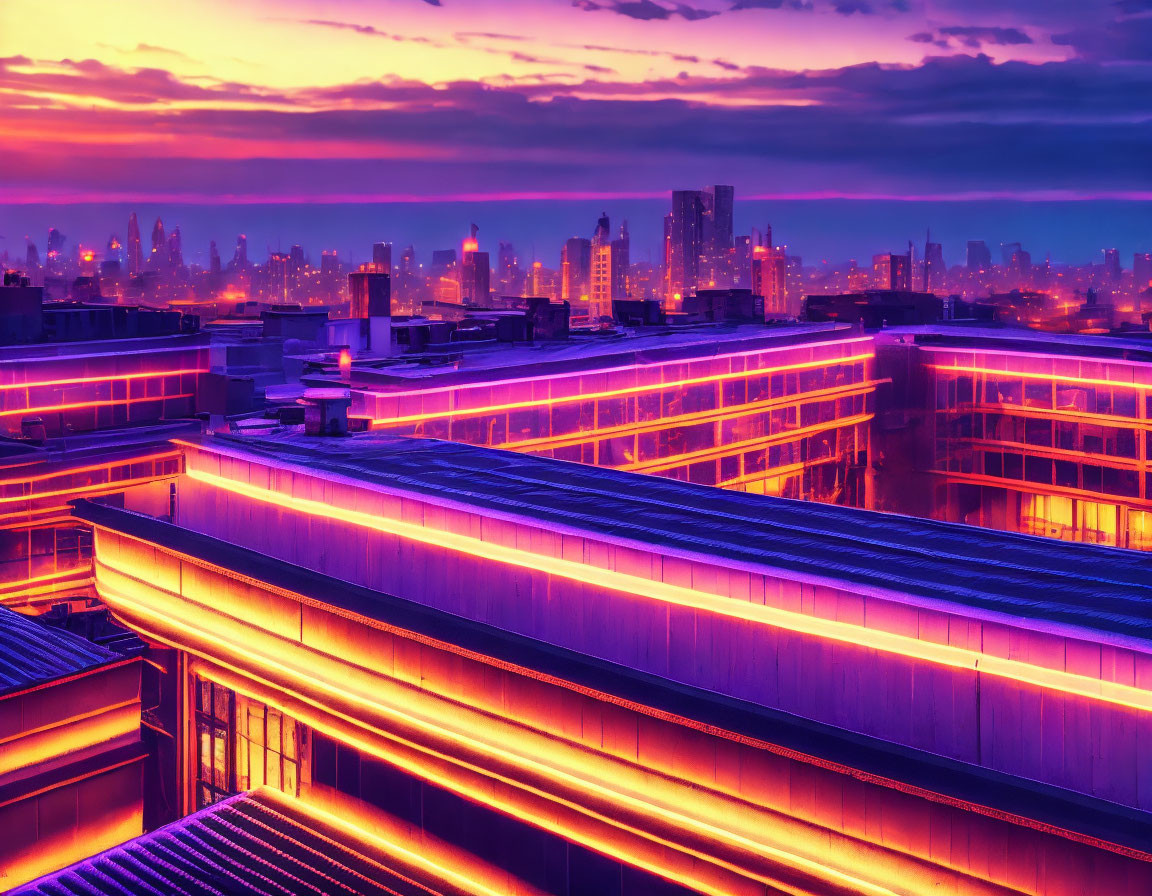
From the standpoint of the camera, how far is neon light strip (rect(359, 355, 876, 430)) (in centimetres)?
3719

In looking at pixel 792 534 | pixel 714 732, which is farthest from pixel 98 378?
pixel 714 732

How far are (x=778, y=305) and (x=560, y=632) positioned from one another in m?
175

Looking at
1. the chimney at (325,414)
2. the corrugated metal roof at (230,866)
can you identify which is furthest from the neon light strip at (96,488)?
the corrugated metal roof at (230,866)

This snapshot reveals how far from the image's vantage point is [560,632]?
18.3m

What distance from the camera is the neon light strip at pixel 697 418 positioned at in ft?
135

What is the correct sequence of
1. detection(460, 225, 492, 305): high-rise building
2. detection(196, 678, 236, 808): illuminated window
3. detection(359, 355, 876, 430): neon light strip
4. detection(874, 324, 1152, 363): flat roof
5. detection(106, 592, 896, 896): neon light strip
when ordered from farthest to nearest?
detection(460, 225, 492, 305): high-rise building < detection(874, 324, 1152, 363): flat roof < detection(359, 355, 876, 430): neon light strip < detection(196, 678, 236, 808): illuminated window < detection(106, 592, 896, 896): neon light strip

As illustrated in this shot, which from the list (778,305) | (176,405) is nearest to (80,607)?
(176,405)

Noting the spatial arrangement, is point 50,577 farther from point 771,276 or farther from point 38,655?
point 771,276

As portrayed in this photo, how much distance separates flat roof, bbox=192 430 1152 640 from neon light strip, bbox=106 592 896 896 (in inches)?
133

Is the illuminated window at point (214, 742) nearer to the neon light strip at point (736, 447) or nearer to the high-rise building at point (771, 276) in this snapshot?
the neon light strip at point (736, 447)

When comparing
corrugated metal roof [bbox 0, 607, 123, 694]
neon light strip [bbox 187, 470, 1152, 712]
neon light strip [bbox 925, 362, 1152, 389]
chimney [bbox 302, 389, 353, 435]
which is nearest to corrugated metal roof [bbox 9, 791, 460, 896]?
corrugated metal roof [bbox 0, 607, 123, 694]

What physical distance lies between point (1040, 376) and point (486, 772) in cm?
4116

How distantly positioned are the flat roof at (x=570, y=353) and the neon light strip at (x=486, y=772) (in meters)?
16.2

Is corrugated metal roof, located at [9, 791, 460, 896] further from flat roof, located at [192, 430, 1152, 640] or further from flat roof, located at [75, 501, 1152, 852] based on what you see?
flat roof, located at [192, 430, 1152, 640]
